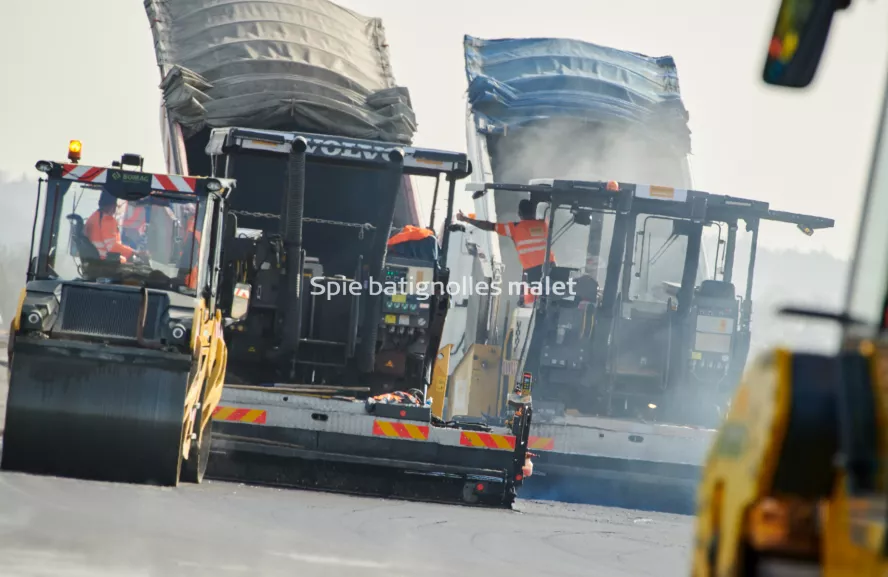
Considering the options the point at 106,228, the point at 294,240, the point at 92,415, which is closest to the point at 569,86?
the point at 294,240

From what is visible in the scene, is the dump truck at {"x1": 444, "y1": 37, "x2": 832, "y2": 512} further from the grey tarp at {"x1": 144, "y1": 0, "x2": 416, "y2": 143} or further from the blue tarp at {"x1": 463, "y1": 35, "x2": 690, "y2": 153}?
the grey tarp at {"x1": 144, "y1": 0, "x2": 416, "y2": 143}

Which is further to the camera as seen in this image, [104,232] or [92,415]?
[104,232]

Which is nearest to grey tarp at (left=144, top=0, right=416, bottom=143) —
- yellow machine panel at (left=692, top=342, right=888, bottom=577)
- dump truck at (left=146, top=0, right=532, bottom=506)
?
dump truck at (left=146, top=0, right=532, bottom=506)

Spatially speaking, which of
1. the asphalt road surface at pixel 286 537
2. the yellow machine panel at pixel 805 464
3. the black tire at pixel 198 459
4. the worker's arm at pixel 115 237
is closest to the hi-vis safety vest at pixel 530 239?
the asphalt road surface at pixel 286 537

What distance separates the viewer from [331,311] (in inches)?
489

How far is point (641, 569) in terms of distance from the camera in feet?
28.4

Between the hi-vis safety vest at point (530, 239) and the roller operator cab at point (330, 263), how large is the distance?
8.22ft

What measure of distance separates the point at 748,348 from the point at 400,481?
4.88m

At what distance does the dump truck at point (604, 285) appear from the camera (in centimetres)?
1365

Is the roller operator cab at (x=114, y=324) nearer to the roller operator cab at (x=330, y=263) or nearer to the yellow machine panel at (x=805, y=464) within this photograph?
the roller operator cab at (x=330, y=263)

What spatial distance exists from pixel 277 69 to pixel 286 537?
7.97m

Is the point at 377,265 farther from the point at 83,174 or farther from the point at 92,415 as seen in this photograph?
the point at 92,415

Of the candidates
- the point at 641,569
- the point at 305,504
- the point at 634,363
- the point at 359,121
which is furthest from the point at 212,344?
the point at 634,363

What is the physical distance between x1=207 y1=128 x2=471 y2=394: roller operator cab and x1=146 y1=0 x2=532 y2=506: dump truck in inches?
0.5
